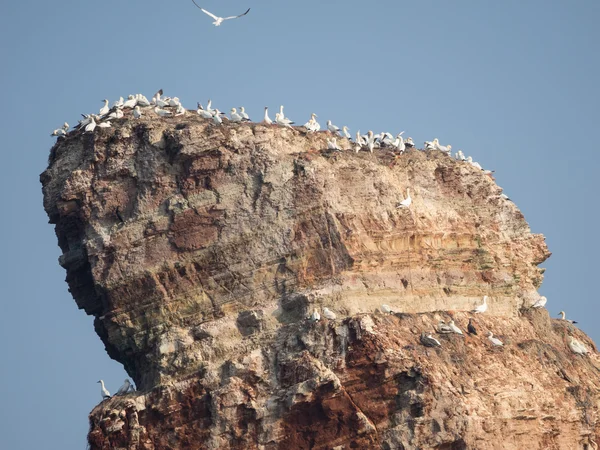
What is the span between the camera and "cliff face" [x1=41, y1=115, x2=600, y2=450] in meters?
53.5

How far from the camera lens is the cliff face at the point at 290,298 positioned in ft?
175

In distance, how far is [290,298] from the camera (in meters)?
55.7

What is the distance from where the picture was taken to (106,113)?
60.3 m

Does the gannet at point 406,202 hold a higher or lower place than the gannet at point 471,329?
higher

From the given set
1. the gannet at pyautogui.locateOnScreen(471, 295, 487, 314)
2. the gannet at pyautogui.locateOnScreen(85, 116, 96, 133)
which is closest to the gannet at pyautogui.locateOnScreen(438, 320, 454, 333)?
the gannet at pyautogui.locateOnScreen(471, 295, 487, 314)

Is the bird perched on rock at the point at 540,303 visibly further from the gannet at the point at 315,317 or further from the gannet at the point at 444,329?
the gannet at the point at 315,317

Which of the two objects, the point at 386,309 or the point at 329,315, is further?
the point at 386,309

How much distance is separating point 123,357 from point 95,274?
3.05m

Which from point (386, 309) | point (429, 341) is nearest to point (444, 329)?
point (429, 341)

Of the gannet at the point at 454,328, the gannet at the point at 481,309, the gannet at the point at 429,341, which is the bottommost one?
the gannet at the point at 429,341

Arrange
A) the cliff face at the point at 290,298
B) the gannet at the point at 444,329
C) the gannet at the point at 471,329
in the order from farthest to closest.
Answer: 1. the gannet at the point at 471,329
2. the gannet at the point at 444,329
3. the cliff face at the point at 290,298

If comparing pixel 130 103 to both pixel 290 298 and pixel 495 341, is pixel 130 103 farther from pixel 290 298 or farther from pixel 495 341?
pixel 495 341

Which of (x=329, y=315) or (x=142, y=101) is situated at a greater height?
(x=142, y=101)

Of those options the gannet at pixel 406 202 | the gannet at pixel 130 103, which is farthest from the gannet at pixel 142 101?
the gannet at pixel 406 202
